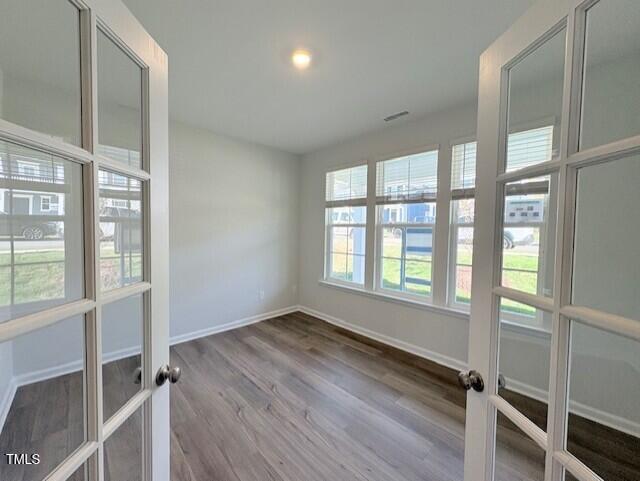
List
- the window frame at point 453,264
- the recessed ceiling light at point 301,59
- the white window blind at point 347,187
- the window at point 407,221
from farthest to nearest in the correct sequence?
the white window blind at point 347,187, the window at point 407,221, the window frame at point 453,264, the recessed ceiling light at point 301,59

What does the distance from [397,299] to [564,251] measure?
250 centimetres

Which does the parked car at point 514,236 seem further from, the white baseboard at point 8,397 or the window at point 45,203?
the white baseboard at point 8,397

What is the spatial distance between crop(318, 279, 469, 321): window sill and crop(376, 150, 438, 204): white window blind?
1142 millimetres

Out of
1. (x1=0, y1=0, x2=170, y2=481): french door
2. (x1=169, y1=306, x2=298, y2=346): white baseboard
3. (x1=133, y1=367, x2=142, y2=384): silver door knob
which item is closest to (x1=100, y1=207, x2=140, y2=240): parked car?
(x1=0, y1=0, x2=170, y2=481): french door

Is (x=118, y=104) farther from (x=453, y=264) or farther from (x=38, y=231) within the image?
(x=453, y=264)

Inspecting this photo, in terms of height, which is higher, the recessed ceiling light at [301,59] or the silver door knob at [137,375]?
the recessed ceiling light at [301,59]

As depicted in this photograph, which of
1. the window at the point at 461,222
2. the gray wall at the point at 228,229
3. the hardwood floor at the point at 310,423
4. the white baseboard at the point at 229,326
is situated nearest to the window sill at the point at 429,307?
the window at the point at 461,222

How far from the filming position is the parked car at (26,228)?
1.73 ft

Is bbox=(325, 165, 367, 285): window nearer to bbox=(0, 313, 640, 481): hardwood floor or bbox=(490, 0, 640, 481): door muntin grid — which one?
bbox=(0, 313, 640, 481): hardwood floor

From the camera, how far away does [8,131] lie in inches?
18.6

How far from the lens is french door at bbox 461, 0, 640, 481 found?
0.62m

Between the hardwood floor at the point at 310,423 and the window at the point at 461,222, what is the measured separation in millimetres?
820

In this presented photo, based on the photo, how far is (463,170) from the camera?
8.42 ft

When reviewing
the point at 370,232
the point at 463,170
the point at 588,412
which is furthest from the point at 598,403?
the point at 370,232
